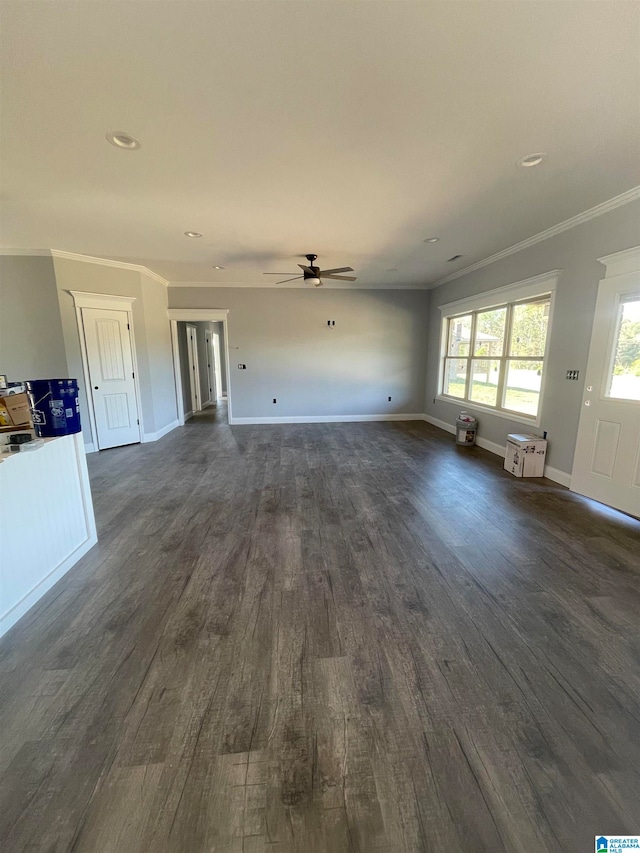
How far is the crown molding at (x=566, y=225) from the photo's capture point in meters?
2.99

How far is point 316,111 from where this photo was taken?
1.91 m

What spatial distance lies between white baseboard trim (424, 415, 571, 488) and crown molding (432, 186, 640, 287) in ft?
8.87

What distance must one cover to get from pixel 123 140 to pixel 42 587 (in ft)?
9.66

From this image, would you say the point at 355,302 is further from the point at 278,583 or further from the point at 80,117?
the point at 278,583

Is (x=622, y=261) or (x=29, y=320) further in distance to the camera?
(x=29, y=320)

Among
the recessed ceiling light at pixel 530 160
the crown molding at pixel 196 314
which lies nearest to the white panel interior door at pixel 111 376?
the crown molding at pixel 196 314

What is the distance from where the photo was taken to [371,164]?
2451 millimetres

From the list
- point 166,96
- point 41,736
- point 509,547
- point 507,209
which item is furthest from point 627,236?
point 41,736

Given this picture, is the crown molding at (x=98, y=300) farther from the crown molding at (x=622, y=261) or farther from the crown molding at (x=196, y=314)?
the crown molding at (x=622, y=261)

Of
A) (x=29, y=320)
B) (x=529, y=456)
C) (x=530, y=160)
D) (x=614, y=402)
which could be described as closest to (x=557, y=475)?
(x=529, y=456)

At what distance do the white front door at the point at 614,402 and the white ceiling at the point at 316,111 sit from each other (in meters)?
1.00

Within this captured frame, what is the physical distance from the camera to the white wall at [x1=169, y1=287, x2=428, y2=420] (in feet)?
22.0

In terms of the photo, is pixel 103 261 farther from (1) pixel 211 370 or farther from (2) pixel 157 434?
(1) pixel 211 370

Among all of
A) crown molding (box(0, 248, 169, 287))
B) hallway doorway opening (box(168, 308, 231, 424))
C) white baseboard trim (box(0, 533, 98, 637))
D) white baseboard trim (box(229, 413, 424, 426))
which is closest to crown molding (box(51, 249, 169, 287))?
crown molding (box(0, 248, 169, 287))
